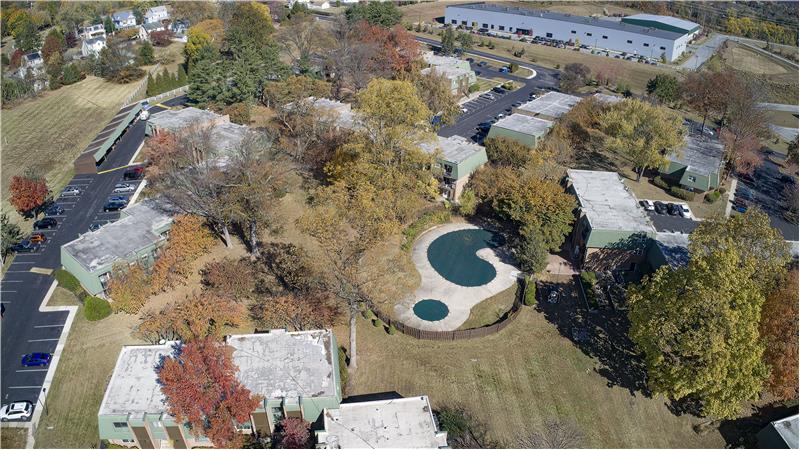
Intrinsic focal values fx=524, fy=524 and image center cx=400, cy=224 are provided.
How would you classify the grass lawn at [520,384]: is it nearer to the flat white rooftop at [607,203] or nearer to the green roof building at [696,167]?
the flat white rooftop at [607,203]

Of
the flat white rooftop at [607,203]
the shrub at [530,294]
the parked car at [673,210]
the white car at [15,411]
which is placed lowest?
the white car at [15,411]

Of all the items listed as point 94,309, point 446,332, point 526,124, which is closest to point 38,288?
point 94,309

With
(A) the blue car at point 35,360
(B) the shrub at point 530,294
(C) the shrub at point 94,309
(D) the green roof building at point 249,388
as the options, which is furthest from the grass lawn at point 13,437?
(B) the shrub at point 530,294

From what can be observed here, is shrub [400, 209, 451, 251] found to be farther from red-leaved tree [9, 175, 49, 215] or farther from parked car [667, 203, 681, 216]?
red-leaved tree [9, 175, 49, 215]

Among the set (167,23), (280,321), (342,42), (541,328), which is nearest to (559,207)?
(541,328)

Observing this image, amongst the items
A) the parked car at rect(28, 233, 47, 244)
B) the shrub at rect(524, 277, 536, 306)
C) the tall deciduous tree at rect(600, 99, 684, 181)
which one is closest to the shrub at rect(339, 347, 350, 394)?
the shrub at rect(524, 277, 536, 306)
